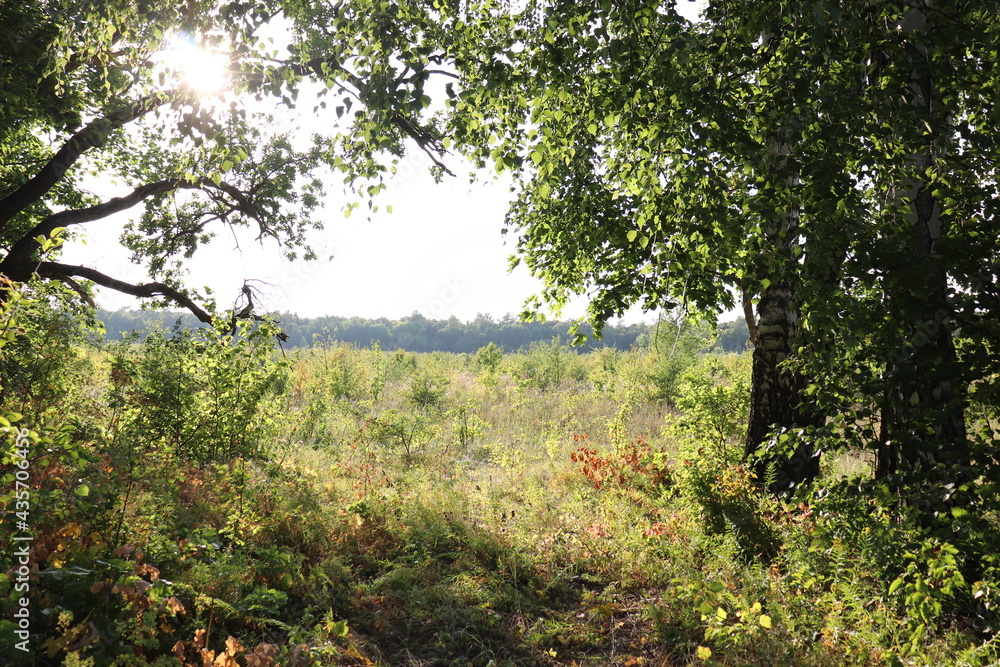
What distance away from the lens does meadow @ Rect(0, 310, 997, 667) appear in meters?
2.87

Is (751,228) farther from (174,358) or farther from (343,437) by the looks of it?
(343,437)

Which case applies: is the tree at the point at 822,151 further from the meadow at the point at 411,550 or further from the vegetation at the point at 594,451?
the meadow at the point at 411,550

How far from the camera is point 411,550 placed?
16.9 ft

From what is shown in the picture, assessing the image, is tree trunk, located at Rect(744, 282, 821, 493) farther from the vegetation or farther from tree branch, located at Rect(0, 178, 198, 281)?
tree branch, located at Rect(0, 178, 198, 281)

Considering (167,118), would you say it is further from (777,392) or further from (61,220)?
(777,392)

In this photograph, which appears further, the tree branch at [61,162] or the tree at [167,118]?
the tree branch at [61,162]

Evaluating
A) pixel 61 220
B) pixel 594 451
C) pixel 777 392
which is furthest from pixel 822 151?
Answer: pixel 61 220

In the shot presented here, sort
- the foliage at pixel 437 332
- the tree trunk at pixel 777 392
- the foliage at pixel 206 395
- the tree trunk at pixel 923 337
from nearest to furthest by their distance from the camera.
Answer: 1. the tree trunk at pixel 923 337
2. the foliage at pixel 206 395
3. the tree trunk at pixel 777 392
4. the foliage at pixel 437 332

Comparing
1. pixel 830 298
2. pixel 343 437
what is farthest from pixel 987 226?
pixel 343 437

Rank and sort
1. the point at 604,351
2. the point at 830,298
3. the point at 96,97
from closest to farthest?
the point at 830,298
the point at 96,97
the point at 604,351

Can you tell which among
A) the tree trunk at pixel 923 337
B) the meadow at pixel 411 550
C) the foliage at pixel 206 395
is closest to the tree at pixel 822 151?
the tree trunk at pixel 923 337

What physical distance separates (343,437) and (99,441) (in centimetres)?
483

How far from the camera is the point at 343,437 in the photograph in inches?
372

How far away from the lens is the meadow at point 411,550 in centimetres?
287
